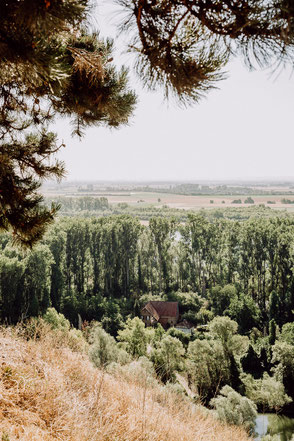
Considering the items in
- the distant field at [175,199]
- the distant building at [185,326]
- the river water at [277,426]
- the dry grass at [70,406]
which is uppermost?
the distant field at [175,199]

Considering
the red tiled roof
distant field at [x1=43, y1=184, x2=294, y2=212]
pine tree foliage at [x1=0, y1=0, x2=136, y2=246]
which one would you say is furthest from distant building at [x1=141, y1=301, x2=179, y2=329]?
distant field at [x1=43, y1=184, x2=294, y2=212]

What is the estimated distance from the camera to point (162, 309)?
19297 mm

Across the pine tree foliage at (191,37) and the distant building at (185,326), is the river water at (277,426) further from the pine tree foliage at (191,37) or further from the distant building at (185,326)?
the pine tree foliage at (191,37)

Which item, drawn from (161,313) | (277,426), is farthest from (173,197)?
(277,426)

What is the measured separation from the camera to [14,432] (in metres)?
2.14

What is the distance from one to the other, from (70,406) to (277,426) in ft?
36.9

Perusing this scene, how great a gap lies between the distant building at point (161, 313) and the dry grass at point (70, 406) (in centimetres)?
1541

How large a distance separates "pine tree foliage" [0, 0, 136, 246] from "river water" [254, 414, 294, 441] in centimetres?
1134

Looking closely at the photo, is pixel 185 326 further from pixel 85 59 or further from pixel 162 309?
pixel 85 59

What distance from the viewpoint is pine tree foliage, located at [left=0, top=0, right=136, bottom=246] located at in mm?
1303

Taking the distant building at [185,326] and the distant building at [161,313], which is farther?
the distant building at [161,313]

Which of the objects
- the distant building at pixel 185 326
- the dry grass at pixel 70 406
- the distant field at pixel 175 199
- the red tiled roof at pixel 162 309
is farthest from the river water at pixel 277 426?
the distant field at pixel 175 199

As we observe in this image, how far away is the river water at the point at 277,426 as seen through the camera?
33.1 feet

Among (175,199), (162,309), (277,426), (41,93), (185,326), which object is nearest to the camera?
(41,93)
